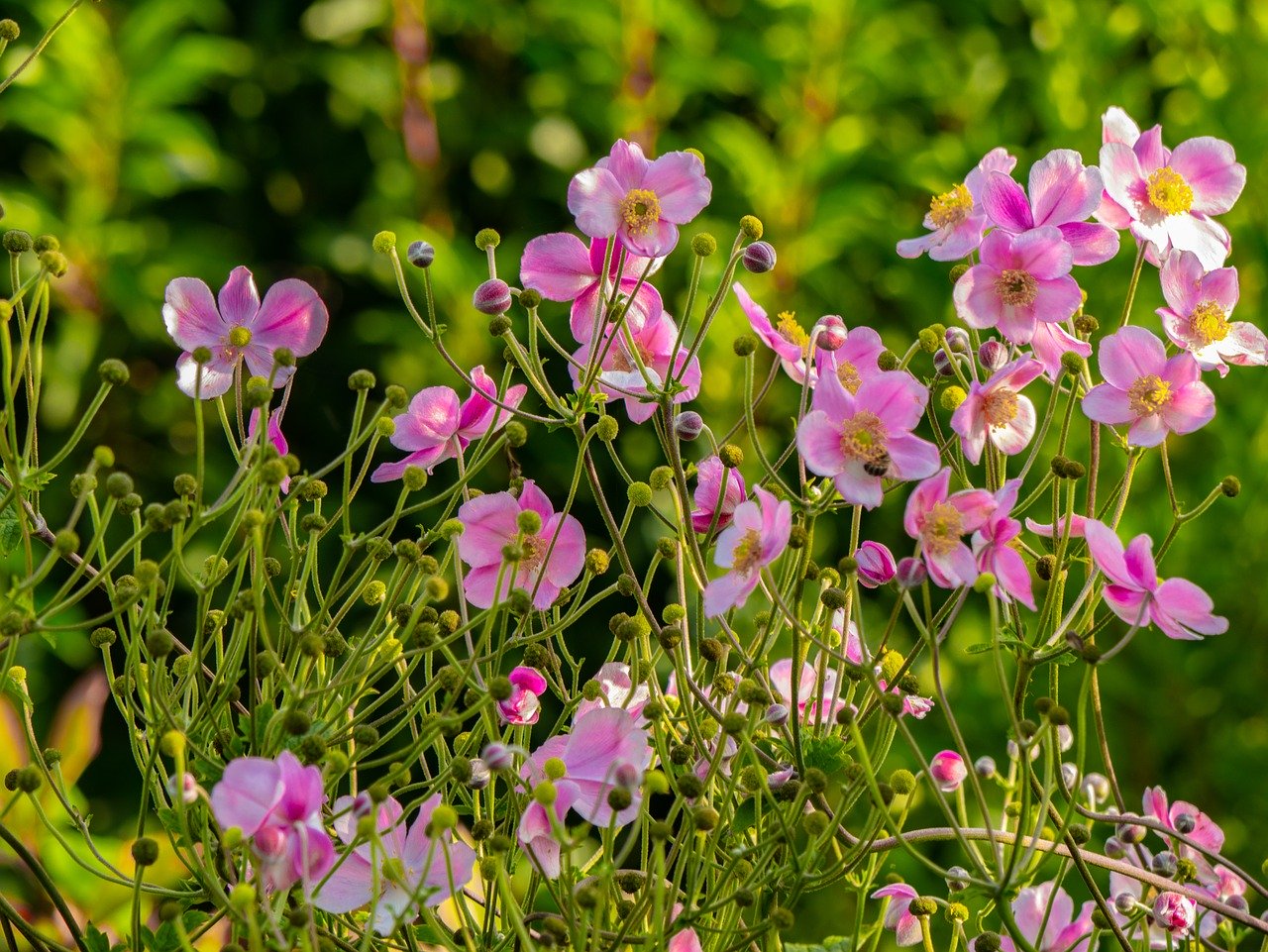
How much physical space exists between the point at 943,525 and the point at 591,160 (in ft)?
4.95

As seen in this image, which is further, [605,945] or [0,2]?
[0,2]

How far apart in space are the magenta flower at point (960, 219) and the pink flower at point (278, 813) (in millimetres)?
362

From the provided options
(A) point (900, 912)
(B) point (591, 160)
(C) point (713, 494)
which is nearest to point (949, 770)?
(A) point (900, 912)

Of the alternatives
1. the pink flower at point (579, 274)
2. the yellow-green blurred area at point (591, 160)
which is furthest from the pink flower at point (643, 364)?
the yellow-green blurred area at point (591, 160)

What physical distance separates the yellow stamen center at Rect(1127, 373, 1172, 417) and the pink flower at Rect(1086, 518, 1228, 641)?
0.08 meters

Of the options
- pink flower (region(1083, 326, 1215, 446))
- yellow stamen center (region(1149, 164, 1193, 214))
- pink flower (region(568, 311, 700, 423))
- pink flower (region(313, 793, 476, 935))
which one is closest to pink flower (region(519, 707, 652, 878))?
pink flower (region(313, 793, 476, 935))

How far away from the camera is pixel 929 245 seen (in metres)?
0.72

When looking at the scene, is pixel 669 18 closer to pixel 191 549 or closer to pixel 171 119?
pixel 171 119

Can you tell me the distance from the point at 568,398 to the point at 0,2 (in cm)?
162

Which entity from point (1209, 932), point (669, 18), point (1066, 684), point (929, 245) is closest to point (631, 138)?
point (669, 18)

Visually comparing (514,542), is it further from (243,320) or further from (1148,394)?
(1148,394)

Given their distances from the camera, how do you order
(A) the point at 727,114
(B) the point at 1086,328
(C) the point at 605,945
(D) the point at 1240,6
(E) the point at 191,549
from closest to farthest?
(C) the point at 605,945 < (B) the point at 1086,328 < (E) the point at 191,549 < (A) the point at 727,114 < (D) the point at 1240,6

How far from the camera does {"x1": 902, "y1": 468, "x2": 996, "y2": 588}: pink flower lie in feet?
1.82

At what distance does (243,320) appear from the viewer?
0.66 meters
